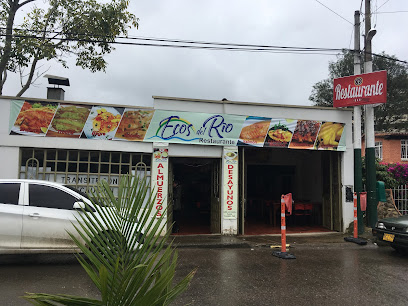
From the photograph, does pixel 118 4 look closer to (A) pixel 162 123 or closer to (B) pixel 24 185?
(A) pixel 162 123

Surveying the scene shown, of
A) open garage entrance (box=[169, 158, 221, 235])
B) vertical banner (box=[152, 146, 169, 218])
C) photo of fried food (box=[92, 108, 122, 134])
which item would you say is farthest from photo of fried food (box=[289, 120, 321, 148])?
photo of fried food (box=[92, 108, 122, 134])

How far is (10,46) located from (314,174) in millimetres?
12695

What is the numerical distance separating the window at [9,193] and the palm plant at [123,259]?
5022 millimetres

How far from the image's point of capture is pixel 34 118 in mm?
8945

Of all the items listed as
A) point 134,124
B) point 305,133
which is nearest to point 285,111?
point 305,133

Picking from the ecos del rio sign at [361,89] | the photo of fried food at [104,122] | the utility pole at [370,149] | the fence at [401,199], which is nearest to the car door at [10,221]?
the photo of fried food at [104,122]

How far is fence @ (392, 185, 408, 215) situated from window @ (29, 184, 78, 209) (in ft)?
39.0

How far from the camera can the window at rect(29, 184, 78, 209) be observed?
6164 millimetres

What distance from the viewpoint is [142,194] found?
6.32 ft

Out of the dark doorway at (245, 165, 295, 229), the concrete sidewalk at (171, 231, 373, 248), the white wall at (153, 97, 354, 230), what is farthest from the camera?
the dark doorway at (245, 165, 295, 229)

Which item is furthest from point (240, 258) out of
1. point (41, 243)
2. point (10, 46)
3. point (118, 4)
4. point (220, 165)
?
point (10, 46)

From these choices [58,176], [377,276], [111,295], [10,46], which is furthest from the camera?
[10,46]

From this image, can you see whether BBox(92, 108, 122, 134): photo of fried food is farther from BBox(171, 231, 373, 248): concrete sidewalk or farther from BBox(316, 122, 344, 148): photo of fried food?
BBox(316, 122, 344, 148): photo of fried food

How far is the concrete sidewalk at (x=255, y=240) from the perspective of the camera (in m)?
8.46
